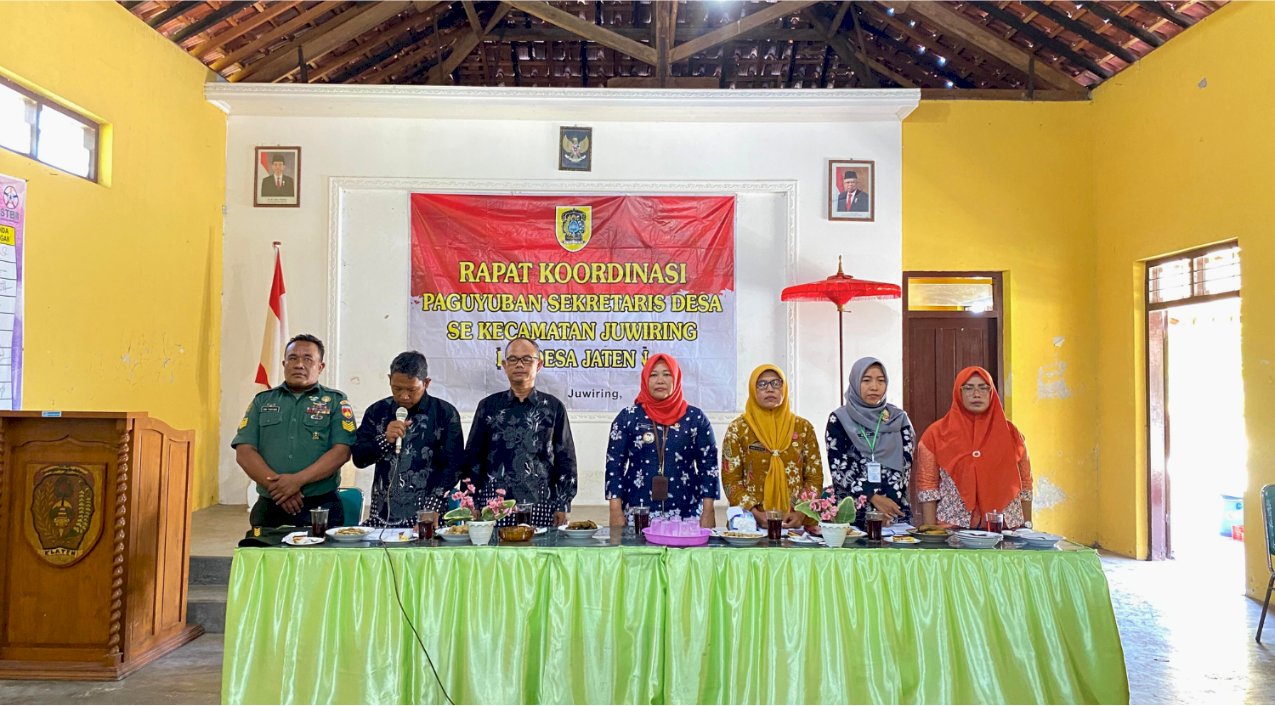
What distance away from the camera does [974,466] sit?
3143 millimetres

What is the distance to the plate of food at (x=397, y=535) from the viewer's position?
2.59m

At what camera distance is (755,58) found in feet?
24.0

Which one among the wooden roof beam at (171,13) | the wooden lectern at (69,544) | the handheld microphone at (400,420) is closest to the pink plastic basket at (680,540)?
the handheld microphone at (400,420)

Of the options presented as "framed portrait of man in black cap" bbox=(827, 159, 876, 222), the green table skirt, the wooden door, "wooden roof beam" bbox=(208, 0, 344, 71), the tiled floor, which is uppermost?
"wooden roof beam" bbox=(208, 0, 344, 71)

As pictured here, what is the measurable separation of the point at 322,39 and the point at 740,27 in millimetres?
3246

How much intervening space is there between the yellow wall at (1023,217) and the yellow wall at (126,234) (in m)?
5.33

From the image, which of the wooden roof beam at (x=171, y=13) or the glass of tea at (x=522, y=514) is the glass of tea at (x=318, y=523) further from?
the wooden roof beam at (x=171, y=13)

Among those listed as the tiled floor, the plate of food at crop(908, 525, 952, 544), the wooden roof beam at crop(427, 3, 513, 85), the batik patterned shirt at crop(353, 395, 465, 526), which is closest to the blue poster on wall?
the tiled floor

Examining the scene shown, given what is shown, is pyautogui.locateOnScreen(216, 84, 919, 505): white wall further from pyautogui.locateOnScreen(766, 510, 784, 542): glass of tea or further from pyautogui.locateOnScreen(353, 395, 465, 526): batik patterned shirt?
pyautogui.locateOnScreen(766, 510, 784, 542): glass of tea

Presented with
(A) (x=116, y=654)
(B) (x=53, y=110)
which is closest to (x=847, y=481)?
(A) (x=116, y=654)

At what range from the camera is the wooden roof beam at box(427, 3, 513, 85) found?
258 inches

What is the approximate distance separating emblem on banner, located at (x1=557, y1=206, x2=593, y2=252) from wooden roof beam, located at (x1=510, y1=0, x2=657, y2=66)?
4.44 ft

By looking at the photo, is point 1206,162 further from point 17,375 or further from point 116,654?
point 17,375

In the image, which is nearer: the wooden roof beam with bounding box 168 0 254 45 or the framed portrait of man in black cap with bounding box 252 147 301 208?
the wooden roof beam with bounding box 168 0 254 45
